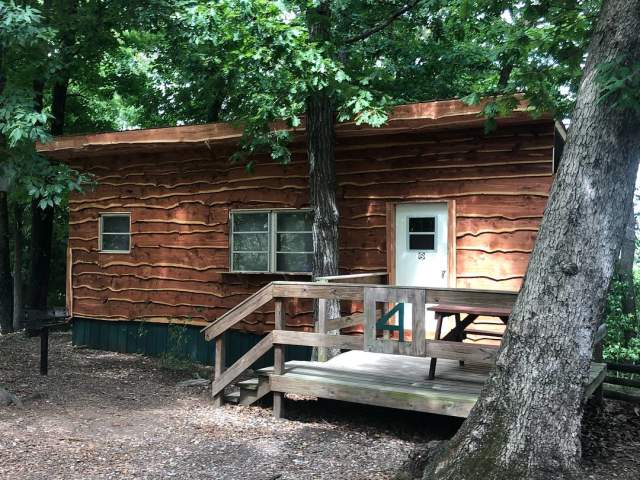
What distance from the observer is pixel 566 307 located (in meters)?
3.81

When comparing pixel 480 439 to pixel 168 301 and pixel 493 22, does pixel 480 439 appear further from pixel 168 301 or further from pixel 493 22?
pixel 493 22

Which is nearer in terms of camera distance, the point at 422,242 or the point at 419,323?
the point at 419,323

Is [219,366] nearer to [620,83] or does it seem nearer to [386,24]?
[620,83]

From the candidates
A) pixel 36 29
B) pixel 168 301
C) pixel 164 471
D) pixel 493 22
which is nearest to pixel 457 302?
pixel 164 471

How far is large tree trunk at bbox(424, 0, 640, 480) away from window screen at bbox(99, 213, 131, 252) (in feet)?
26.5

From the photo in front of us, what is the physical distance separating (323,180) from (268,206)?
4.71 feet

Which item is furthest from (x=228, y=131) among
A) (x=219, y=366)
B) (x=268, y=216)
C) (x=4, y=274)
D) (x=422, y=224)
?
(x=4, y=274)

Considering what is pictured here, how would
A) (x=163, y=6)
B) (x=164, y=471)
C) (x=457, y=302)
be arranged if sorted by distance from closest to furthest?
(x=164, y=471)
(x=457, y=302)
(x=163, y=6)

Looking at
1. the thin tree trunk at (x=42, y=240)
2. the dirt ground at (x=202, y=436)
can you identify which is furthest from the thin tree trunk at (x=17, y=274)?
the dirt ground at (x=202, y=436)

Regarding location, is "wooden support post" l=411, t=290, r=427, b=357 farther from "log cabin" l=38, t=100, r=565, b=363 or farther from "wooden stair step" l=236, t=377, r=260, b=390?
"log cabin" l=38, t=100, r=565, b=363

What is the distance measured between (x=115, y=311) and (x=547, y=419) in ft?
28.1

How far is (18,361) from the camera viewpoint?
31.0 ft

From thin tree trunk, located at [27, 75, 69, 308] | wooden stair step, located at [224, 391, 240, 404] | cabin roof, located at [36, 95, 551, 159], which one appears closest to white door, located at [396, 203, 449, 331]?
cabin roof, located at [36, 95, 551, 159]

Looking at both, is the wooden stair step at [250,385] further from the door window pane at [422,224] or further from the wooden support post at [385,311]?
the door window pane at [422,224]
